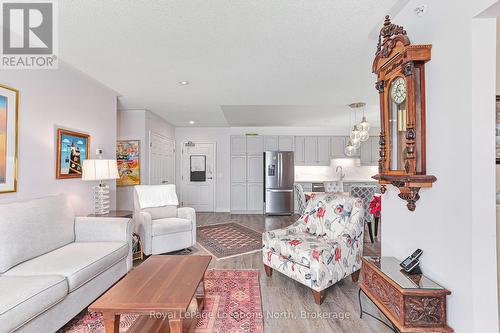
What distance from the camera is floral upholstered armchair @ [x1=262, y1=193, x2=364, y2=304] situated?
86.7 inches

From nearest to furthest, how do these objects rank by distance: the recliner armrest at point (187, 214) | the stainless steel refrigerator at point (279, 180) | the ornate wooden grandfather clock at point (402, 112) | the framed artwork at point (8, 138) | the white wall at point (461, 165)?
the white wall at point (461, 165), the ornate wooden grandfather clock at point (402, 112), the framed artwork at point (8, 138), the recliner armrest at point (187, 214), the stainless steel refrigerator at point (279, 180)

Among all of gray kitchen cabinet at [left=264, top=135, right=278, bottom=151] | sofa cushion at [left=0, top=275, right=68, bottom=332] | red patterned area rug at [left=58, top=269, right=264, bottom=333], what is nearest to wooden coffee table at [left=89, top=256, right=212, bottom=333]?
red patterned area rug at [left=58, top=269, right=264, bottom=333]

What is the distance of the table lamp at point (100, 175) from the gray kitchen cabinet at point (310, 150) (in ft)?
15.5

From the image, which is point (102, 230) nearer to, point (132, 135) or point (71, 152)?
point (71, 152)

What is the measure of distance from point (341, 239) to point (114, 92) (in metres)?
3.83

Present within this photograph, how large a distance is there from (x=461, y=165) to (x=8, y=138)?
341 centimetres

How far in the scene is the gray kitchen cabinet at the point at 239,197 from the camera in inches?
261

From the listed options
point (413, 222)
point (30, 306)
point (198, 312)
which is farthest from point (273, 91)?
point (30, 306)

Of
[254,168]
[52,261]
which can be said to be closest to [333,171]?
[254,168]

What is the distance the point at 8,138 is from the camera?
2.20 meters

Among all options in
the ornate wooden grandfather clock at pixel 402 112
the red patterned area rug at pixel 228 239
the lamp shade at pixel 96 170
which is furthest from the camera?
the red patterned area rug at pixel 228 239

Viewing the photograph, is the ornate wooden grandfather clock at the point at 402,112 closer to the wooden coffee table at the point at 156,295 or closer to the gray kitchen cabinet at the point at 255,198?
the wooden coffee table at the point at 156,295

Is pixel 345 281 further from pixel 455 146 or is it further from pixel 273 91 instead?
pixel 273 91

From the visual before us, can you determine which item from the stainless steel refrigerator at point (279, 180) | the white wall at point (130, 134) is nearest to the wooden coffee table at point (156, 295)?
the white wall at point (130, 134)
